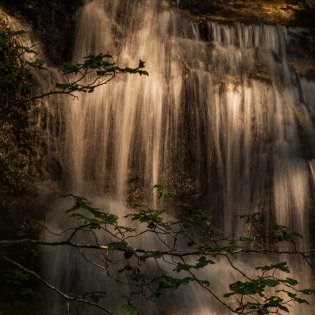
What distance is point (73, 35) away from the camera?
8117 mm

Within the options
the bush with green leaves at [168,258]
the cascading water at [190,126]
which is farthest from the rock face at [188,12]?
the bush with green leaves at [168,258]

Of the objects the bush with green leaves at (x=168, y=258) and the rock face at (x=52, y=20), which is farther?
the rock face at (x=52, y=20)

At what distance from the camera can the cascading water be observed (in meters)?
7.00

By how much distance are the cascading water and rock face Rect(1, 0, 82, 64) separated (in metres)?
0.20

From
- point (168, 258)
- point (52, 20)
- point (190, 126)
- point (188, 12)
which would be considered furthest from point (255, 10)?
point (168, 258)

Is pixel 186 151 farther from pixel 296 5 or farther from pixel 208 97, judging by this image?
pixel 296 5

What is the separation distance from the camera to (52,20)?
793 centimetres

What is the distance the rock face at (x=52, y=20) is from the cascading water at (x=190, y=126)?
0.67 feet

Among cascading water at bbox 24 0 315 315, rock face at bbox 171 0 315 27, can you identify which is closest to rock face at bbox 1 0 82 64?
cascading water at bbox 24 0 315 315

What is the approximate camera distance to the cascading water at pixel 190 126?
23.0 ft

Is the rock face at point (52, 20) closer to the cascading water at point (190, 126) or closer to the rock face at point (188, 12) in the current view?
the rock face at point (188, 12)

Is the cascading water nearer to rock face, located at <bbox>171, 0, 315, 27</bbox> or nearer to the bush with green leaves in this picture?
the bush with green leaves

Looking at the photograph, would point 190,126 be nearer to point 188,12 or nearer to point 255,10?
point 188,12

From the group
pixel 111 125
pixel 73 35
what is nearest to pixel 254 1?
pixel 73 35
